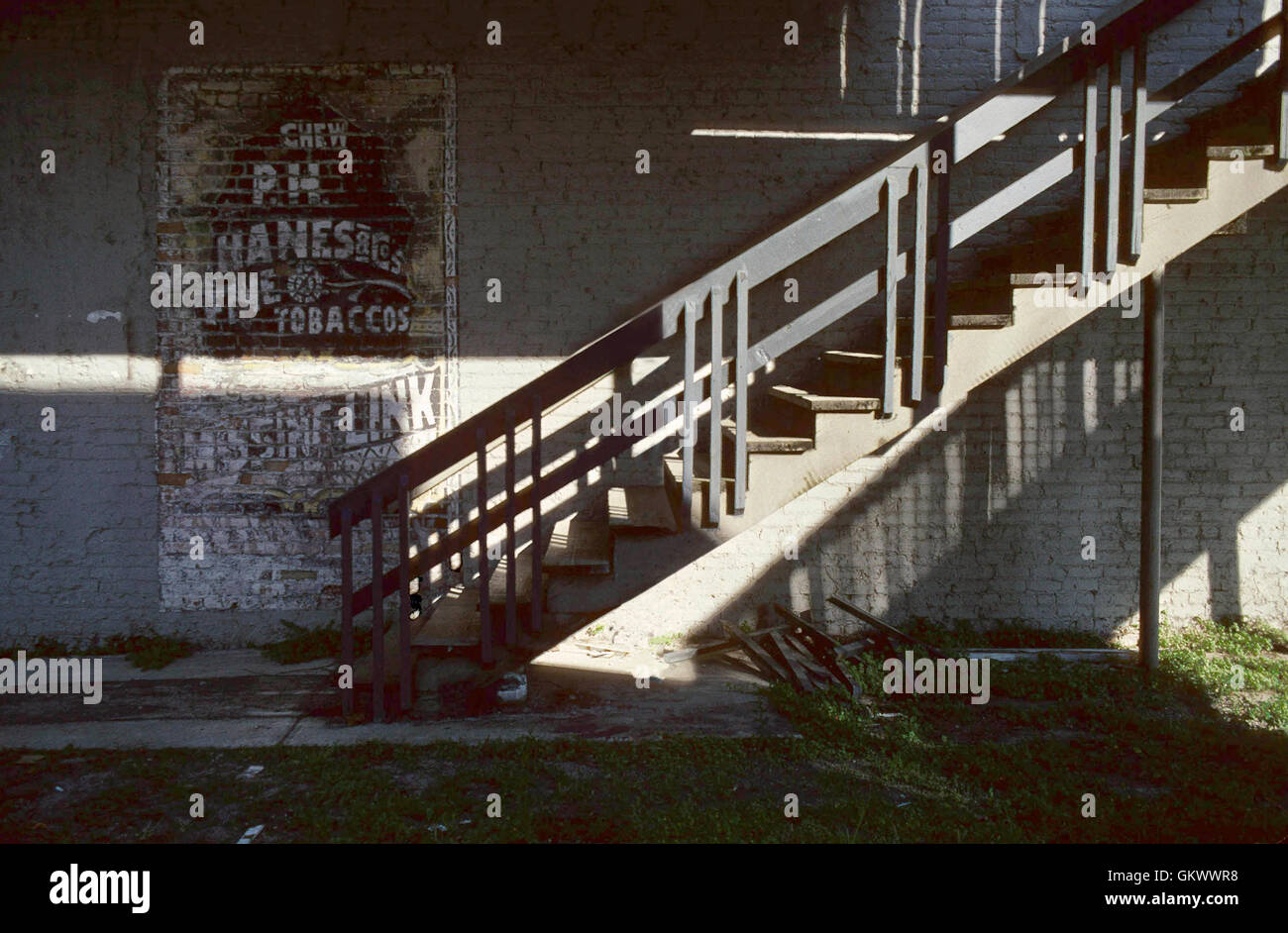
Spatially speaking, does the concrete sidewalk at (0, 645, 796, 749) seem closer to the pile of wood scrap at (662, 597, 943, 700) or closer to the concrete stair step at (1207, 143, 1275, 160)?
the pile of wood scrap at (662, 597, 943, 700)

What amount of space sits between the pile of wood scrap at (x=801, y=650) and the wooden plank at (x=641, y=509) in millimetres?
1009

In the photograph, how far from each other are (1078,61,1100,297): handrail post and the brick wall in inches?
58.6

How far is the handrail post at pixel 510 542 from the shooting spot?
4.17 meters

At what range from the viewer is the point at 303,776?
12.4 ft

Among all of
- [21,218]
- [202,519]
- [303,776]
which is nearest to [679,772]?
[303,776]

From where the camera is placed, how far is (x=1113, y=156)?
4.09 metres

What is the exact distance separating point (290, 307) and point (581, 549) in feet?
8.19

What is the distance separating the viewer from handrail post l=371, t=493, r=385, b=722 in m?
4.23

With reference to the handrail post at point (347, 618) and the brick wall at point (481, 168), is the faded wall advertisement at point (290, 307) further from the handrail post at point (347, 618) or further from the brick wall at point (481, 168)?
the handrail post at point (347, 618)

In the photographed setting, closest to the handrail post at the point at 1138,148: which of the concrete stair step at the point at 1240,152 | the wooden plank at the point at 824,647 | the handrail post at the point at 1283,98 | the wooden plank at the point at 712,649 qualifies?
the concrete stair step at the point at 1240,152

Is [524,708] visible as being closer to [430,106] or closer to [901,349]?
[901,349]

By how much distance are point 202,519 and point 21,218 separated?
206 centimetres

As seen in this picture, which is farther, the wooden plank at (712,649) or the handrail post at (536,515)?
the wooden plank at (712,649)

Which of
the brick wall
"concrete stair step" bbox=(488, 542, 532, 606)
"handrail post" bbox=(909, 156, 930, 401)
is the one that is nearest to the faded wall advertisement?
the brick wall
